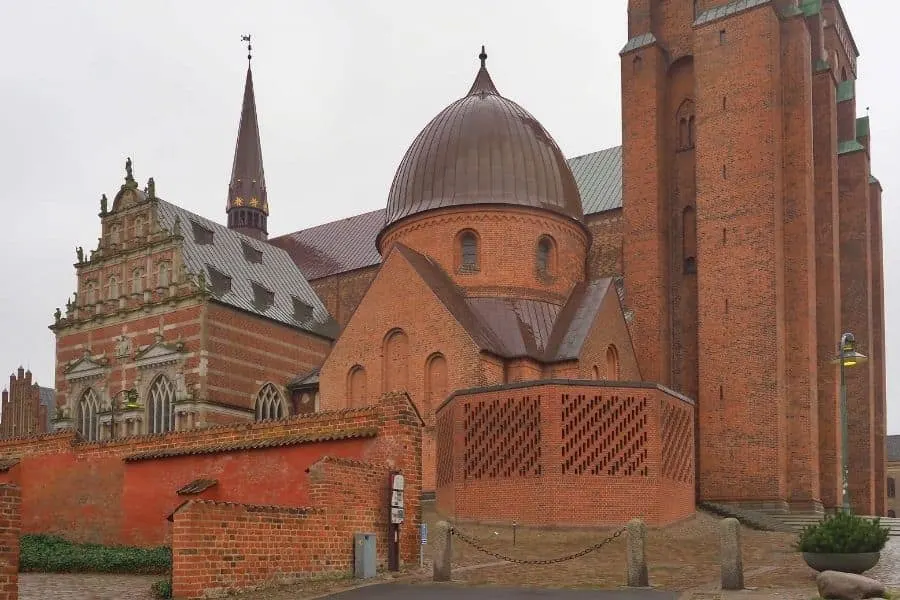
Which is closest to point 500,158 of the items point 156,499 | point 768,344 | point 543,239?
point 543,239

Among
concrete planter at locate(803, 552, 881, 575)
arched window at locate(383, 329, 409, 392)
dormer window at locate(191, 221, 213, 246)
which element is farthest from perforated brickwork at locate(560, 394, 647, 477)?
dormer window at locate(191, 221, 213, 246)

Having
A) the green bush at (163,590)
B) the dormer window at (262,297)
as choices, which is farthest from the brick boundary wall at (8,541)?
the dormer window at (262,297)

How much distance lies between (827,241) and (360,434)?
27.0m

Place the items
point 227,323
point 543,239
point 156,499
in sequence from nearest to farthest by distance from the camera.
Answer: point 156,499
point 543,239
point 227,323

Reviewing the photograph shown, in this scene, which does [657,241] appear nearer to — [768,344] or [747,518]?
[768,344]

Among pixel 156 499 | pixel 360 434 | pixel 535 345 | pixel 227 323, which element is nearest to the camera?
pixel 360 434

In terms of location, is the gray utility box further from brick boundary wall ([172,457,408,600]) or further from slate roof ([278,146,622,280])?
slate roof ([278,146,622,280])

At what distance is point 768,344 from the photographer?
38.0 metres

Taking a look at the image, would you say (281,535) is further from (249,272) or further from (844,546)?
(249,272)

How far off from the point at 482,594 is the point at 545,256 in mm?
23466

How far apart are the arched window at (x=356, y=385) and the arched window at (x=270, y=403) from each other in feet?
35.0

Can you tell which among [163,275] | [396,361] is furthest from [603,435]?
[163,275]

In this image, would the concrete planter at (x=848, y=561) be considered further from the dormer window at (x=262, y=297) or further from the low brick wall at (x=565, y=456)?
the dormer window at (x=262, y=297)

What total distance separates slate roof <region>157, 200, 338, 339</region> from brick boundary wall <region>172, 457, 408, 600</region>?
28.2 meters
